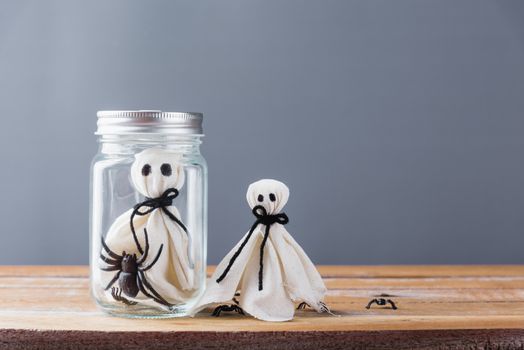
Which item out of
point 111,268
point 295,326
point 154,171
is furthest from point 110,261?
point 295,326

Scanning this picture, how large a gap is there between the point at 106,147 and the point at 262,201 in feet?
0.74

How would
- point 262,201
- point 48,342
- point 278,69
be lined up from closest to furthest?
point 48,342 → point 262,201 → point 278,69

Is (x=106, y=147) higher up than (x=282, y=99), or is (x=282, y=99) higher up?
(x=282, y=99)

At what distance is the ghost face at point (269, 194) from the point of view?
3.26 ft

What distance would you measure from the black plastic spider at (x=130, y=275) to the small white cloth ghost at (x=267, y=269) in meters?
0.07

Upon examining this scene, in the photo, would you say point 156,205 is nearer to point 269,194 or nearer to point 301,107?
point 269,194

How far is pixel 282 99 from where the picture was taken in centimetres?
178

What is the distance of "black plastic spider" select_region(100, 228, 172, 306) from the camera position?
0.94 meters

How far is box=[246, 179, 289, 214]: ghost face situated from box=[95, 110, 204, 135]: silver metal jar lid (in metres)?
0.12

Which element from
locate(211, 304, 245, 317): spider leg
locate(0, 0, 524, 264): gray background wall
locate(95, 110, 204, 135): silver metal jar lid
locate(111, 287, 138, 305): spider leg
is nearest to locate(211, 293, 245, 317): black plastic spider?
locate(211, 304, 245, 317): spider leg

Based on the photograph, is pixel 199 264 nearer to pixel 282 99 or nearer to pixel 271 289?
pixel 271 289

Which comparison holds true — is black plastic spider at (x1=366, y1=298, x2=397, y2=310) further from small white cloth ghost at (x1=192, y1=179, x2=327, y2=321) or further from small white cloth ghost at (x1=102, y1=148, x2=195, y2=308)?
small white cloth ghost at (x1=102, y1=148, x2=195, y2=308)

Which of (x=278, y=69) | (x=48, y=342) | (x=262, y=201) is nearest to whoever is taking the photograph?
(x=48, y=342)

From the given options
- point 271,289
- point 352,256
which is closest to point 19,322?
point 271,289
